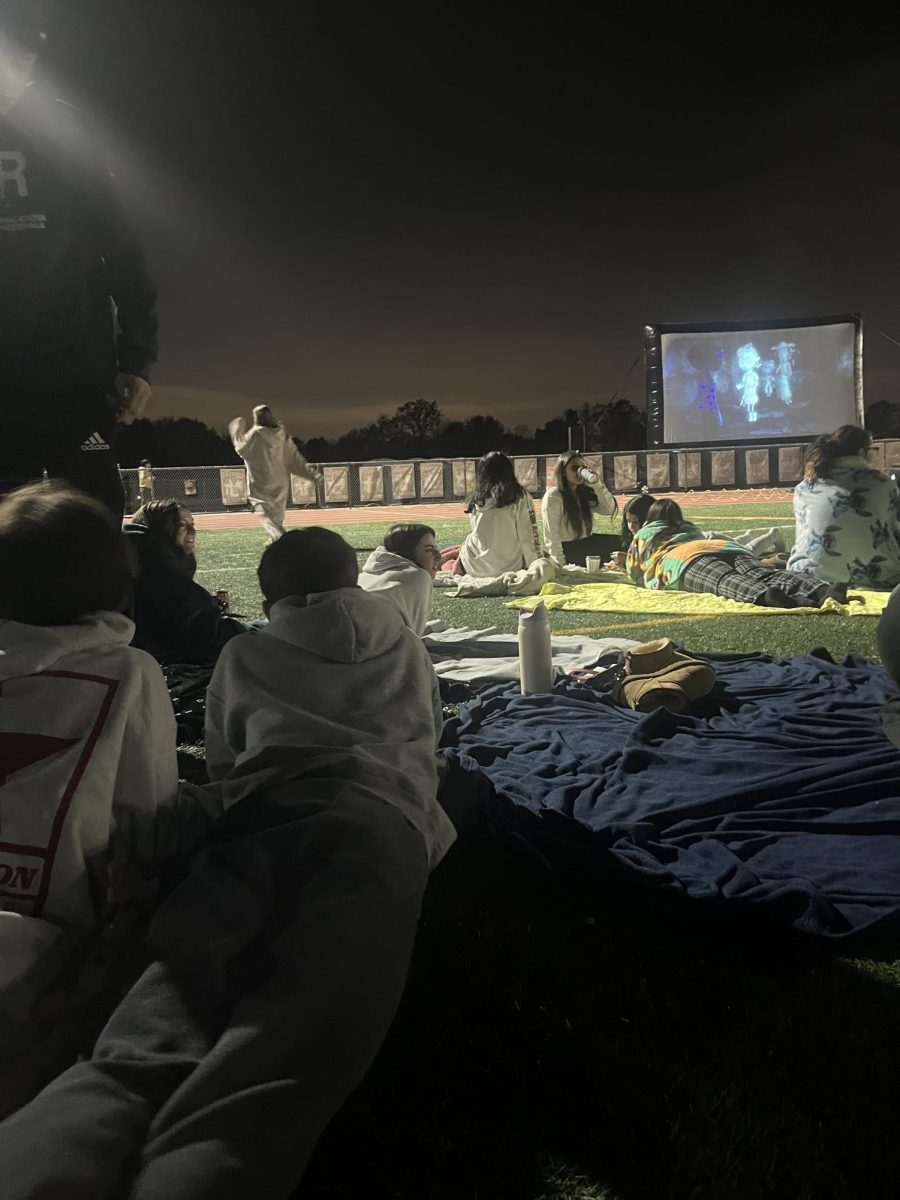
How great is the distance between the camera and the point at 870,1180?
107 centimetres

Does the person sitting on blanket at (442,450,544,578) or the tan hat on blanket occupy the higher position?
the person sitting on blanket at (442,450,544,578)

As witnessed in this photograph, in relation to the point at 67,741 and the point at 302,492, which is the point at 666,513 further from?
→ the point at 302,492

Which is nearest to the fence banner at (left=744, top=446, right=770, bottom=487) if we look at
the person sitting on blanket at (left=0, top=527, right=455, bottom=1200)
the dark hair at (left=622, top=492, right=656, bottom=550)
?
the dark hair at (left=622, top=492, right=656, bottom=550)

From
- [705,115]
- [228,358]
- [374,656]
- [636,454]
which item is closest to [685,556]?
[374,656]

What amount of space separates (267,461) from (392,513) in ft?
25.7

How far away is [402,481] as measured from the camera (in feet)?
59.0

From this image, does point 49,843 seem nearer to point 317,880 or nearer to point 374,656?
point 317,880

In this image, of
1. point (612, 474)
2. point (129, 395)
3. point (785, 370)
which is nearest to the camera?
point (129, 395)

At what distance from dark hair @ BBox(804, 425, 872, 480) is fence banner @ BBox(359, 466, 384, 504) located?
13178 millimetres

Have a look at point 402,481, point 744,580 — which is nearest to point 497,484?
point 744,580

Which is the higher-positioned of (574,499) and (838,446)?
(838,446)

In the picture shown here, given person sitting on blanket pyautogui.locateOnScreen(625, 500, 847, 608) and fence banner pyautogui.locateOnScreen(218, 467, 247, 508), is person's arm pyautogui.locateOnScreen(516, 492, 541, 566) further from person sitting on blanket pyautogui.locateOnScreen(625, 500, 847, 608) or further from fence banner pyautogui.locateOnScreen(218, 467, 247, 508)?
fence banner pyautogui.locateOnScreen(218, 467, 247, 508)

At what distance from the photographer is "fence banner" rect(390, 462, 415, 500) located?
17.9 metres

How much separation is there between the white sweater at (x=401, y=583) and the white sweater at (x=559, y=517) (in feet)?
10.8
